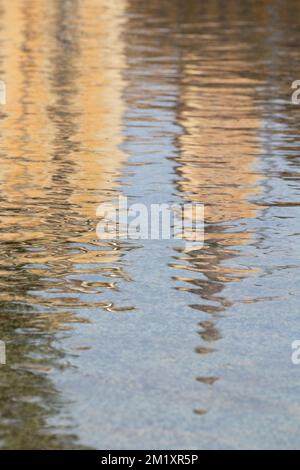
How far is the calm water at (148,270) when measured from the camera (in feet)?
16.4

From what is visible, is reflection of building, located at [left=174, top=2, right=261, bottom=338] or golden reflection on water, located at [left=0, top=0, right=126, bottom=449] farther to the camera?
reflection of building, located at [left=174, top=2, right=261, bottom=338]

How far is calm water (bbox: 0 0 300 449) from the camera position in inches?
197

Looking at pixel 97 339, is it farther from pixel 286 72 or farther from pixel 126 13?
pixel 126 13

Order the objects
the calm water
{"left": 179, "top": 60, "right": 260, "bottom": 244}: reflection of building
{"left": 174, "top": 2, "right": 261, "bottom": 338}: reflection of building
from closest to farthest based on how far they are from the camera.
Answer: the calm water → {"left": 174, "top": 2, "right": 261, "bottom": 338}: reflection of building → {"left": 179, "top": 60, "right": 260, "bottom": 244}: reflection of building

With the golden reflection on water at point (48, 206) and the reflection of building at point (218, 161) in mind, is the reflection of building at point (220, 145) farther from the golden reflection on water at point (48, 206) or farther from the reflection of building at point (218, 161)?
the golden reflection on water at point (48, 206)

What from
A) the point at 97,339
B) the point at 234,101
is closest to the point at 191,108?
the point at 234,101

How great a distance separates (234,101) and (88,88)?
78.8 inches

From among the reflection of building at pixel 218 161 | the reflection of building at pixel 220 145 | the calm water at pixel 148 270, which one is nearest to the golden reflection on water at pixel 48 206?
the calm water at pixel 148 270

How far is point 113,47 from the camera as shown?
2225 cm

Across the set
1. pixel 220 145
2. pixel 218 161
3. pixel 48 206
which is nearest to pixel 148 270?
pixel 48 206

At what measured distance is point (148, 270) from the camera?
23.9 feet

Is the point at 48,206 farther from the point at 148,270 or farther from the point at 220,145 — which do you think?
the point at 220,145

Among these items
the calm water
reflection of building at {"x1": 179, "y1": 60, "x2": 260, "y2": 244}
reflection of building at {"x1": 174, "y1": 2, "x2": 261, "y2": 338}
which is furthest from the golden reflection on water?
reflection of building at {"x1": 179, "y1": 60, "x2": 260, "y2": 244}

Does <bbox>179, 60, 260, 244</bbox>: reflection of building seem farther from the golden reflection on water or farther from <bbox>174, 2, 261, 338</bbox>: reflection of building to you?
the golden reflection on water
